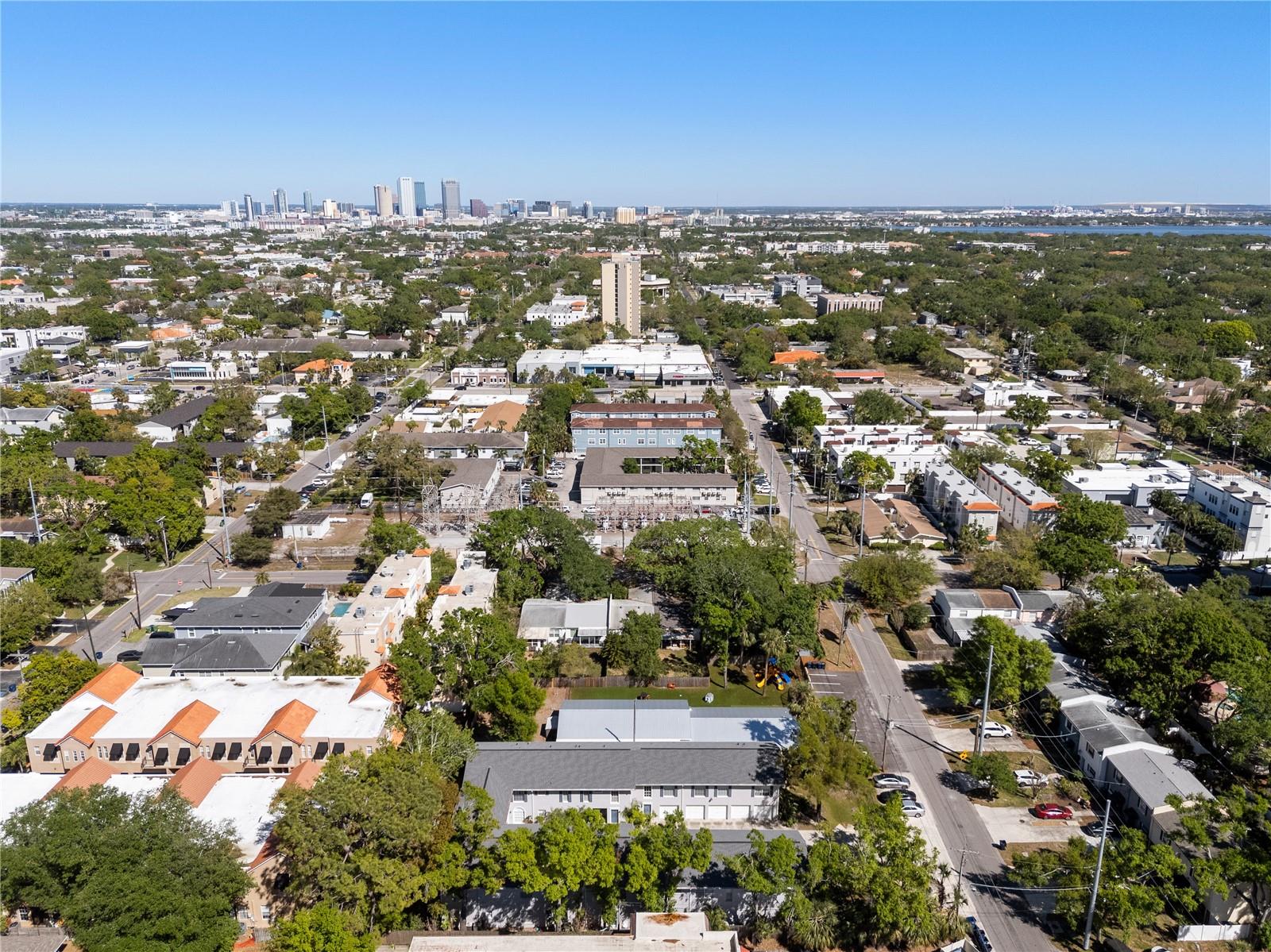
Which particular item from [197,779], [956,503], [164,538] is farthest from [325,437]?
[956,503]

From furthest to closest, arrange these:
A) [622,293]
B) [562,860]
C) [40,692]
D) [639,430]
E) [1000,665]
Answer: [622,293]
[639,430]
[1000,665]
[40,692]
[562,860]

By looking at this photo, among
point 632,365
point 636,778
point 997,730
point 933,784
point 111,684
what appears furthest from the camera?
point 632,365

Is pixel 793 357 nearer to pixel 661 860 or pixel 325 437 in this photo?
pixel 325 437

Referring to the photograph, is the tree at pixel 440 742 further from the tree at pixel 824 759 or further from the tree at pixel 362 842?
the tree at pixel 824 759

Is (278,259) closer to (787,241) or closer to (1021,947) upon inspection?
(787,241)

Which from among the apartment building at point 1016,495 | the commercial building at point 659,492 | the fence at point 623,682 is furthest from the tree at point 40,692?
the apartment building at point 1016,495

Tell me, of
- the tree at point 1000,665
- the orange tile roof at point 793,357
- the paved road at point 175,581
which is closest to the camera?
the tree at point 1000,665
